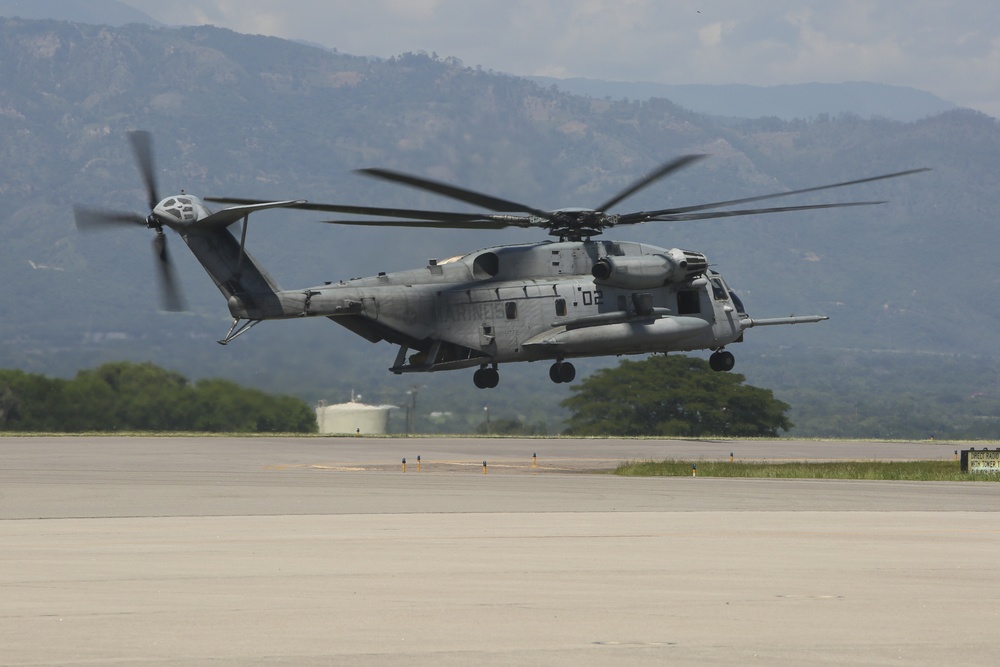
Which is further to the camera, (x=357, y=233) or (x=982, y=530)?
(x=357, y=233)

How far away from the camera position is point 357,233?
64812mm

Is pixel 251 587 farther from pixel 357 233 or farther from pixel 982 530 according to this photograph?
pixel 357 233

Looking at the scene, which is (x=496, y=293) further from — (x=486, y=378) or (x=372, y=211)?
(x=372, y=211)

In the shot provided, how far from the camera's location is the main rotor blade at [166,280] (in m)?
47.6

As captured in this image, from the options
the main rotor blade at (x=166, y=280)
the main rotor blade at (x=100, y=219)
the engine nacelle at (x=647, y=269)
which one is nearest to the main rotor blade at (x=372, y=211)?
the main rotor blade at (x=100, y=219)

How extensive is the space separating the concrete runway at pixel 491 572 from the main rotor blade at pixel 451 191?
25.6 feet

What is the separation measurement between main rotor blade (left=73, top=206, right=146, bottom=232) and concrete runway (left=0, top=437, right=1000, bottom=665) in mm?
7639

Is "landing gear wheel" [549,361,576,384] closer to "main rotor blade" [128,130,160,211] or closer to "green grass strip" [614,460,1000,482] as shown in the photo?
"green grass strip" [614,460,1000,482]

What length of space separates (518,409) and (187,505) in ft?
416

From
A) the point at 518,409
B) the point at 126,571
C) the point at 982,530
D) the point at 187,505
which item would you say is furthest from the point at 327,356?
the point at 518,409

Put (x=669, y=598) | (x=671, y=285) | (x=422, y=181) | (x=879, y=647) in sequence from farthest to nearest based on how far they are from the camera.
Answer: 1. (x=671, y=285)
2. (x=422, y=181)
3. (x=669, y=598)
4. (x=879, y=647)

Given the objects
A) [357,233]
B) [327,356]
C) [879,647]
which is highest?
[357,233]

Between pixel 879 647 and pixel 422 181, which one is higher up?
pixel 422 181

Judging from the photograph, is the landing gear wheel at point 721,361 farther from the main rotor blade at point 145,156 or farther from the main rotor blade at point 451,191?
the main rotor blade at point 145,156
